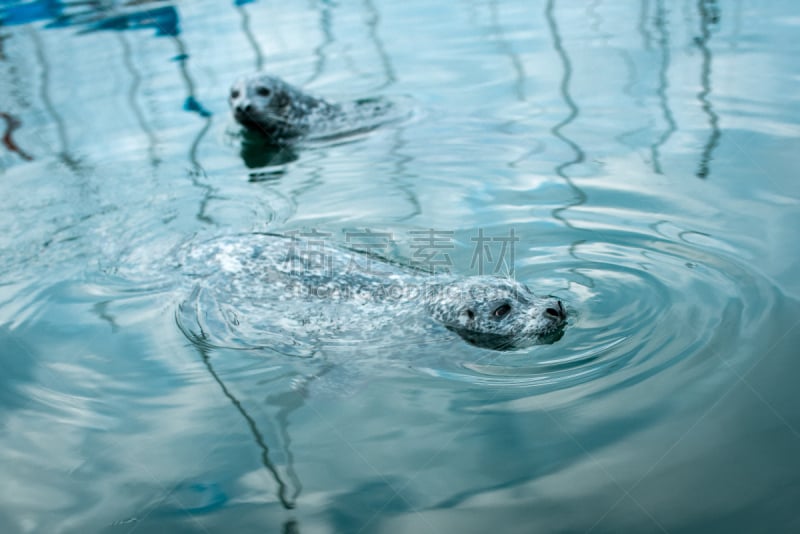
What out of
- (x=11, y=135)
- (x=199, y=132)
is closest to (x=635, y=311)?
(x=199, y=132)

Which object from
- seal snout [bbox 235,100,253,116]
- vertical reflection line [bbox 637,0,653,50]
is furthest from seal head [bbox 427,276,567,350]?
vertical reflection line [bbox 637,0,653,50]

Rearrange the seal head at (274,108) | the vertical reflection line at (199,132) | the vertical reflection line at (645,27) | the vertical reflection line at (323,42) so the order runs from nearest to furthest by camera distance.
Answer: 1. the vertical reflection line at (199,132)
2. the seal head at (274,108)
3. the vertical reflection line at (645,27)
4. the vertical reflection line at (323,42)

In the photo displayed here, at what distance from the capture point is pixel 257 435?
3764 mm

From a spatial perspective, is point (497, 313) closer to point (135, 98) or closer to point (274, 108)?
point (274, 108)

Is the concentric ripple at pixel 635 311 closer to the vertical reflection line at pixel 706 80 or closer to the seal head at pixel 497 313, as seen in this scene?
the seal head at pixel 497 313

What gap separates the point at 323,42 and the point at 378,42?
2.61 ft

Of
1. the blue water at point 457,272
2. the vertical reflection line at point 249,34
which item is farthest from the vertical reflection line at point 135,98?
the vertical reflection line at point 249,34

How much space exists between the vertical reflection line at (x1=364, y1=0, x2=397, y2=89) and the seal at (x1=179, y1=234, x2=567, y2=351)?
4.12m

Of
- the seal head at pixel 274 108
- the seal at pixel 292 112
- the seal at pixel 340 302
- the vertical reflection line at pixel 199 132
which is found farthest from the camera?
the seal head at pixel 274 108

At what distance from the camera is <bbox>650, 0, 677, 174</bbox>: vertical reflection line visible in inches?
248

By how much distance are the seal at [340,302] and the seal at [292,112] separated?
274 cm

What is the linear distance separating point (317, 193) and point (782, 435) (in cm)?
377

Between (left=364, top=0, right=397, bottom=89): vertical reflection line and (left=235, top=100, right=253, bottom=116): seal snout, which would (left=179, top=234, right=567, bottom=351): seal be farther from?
(left=364, top=0, right=397, bottom=89): vertical reflection line

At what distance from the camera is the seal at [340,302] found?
4309 millimetres
